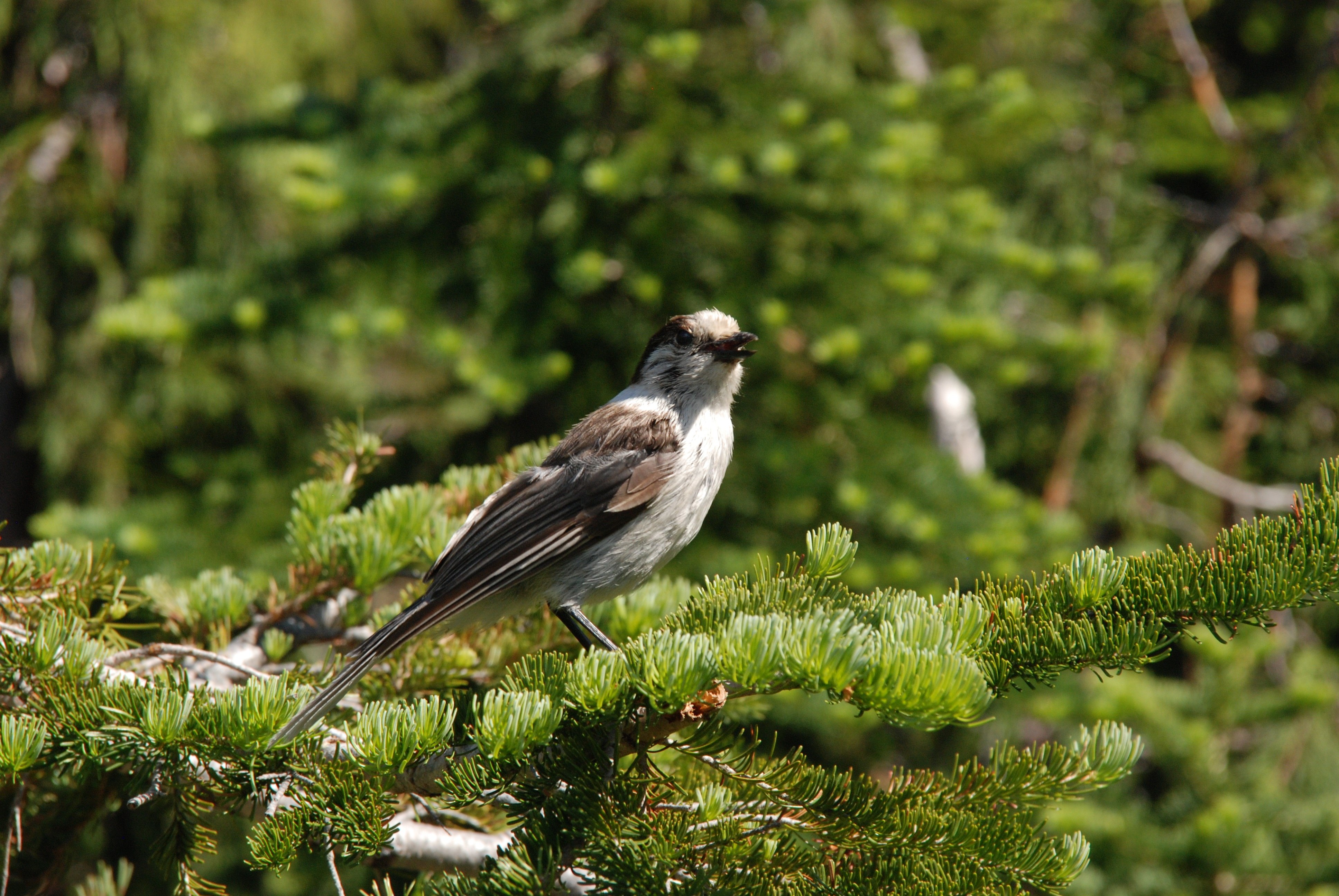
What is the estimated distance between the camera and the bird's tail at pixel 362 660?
1.79m

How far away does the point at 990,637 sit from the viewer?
1735 millimetres

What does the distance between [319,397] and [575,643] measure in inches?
125

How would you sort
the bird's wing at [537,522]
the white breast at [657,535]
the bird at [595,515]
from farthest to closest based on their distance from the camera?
the white breast at [657,535], the bird at [595,515], the bird's wing at [537,522]

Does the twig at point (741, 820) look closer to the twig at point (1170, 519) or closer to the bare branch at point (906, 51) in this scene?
the twig at point (1170, 519)

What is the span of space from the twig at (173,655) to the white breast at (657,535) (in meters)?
0.81

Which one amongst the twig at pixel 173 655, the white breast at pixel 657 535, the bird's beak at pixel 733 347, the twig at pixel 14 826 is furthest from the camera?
the bird's beak at pixel 733 347

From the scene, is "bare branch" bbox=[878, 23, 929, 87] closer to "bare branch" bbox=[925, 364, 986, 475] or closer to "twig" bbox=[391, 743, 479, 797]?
"bare branch" bbox=[925, 364, 986, 475]

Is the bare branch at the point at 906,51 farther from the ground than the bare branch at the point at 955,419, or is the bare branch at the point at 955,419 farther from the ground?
the bare branch at the point at 906,51

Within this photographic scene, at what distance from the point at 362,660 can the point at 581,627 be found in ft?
2.19

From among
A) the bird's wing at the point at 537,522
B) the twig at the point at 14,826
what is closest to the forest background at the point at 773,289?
the bird's wing at the point at 537,522

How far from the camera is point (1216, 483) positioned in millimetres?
5203

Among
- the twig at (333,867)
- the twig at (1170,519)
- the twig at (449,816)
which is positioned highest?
the twig at (333,867)

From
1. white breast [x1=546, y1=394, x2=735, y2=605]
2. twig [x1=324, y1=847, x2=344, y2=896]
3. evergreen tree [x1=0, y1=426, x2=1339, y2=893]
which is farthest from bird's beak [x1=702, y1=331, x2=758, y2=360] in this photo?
twig [x1=324, y1=847, x2=344, y2=896]

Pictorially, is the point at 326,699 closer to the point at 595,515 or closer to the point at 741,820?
the point at 741,820
